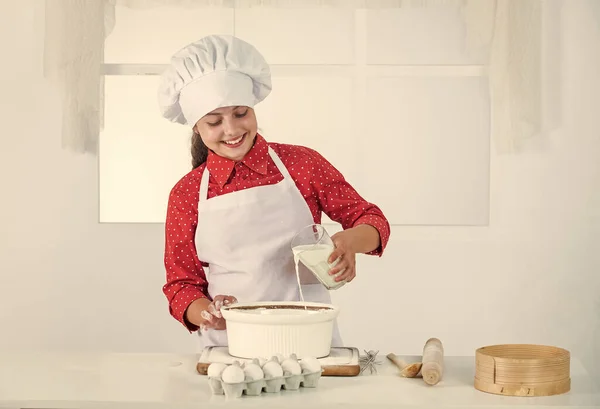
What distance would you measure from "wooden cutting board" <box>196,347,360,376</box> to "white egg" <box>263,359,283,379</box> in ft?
0.33

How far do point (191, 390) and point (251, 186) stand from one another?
2.72 ft

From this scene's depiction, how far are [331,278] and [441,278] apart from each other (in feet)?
6.09

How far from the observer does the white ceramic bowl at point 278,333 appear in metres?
1.68

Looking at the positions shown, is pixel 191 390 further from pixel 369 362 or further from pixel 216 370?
pixel 369 362

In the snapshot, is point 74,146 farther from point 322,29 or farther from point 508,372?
point 508,372

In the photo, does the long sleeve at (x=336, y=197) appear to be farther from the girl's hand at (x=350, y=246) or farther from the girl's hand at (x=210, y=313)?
the girl's hand at (x=210, y=313)

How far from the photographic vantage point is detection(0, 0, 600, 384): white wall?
3713mm

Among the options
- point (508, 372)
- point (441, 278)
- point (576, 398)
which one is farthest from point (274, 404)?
point (441, 278)

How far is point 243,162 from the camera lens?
234 centimetres

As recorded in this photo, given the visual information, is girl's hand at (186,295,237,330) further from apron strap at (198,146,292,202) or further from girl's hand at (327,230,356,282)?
apron strap at (198,146,292,202)

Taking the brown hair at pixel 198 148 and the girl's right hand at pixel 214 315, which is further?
the brown hair at pixel 198 148

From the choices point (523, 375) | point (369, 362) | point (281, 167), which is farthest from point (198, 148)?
point (523, 375)

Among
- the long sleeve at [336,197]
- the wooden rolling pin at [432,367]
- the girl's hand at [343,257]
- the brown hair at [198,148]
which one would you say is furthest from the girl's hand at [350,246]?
the brown hair at [198,148]

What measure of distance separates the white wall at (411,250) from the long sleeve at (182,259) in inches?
57.9
